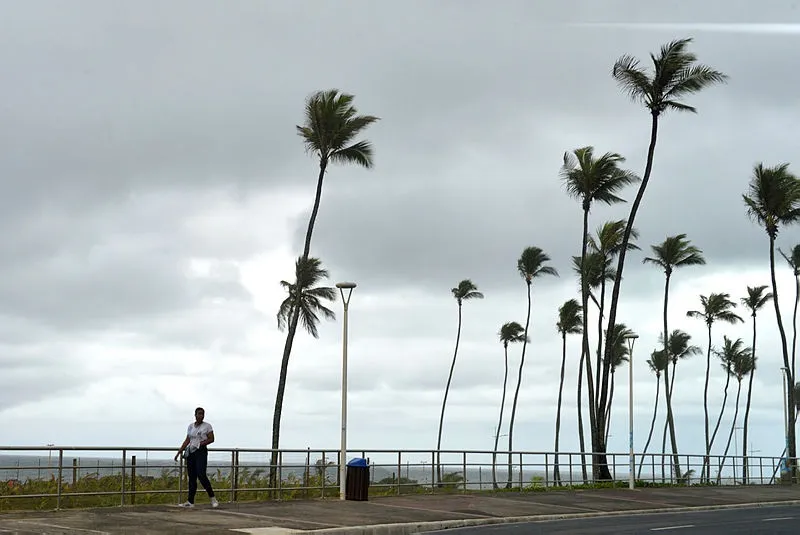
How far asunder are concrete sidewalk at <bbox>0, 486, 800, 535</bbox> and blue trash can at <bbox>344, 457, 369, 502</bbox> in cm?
41

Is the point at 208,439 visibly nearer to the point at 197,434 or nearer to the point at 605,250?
the point at 197,434

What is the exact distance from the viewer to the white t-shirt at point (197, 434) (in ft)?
74.5

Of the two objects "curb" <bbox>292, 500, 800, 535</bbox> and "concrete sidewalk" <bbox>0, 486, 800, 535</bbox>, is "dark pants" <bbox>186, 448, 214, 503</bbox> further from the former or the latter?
"curb" <bbox>292, 500, 800, 535</bbox>

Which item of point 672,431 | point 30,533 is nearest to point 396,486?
point 30,533

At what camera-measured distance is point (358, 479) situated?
28438 mm

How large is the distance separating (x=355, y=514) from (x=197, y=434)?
414cm

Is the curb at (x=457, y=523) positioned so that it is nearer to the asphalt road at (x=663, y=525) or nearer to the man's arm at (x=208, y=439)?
the asphalt road at (x=663, y=525)

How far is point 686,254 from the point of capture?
242 ft

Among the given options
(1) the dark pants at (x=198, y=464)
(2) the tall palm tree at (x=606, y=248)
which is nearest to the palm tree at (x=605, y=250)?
(2) the tall palm tree at (x=606, y=248)

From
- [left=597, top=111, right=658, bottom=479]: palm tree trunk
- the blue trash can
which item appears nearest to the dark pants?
the blue trash can

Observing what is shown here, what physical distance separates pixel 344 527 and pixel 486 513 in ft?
21.7

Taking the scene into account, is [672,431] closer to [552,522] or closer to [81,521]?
[552,522]

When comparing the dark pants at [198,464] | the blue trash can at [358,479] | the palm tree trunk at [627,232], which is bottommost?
the blue trash can at [358,479]

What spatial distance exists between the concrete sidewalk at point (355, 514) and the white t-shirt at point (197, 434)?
1408 mm
